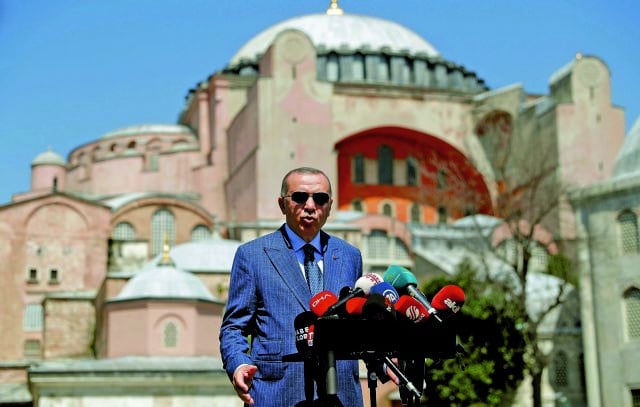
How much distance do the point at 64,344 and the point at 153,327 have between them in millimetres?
7870

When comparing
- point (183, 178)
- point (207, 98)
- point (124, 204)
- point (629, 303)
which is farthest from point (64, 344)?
point (629, 303)

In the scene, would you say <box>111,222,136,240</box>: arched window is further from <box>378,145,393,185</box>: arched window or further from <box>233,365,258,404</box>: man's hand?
<box>233,365,258,404</box>: man's hand

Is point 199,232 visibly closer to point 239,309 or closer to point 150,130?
point 150,130

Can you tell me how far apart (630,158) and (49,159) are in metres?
31.8

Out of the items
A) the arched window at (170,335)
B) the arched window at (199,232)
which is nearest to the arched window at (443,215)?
the arched window at (199,232)

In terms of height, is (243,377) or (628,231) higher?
(628,231)

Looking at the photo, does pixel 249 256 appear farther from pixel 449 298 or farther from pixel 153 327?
pixel 153 327

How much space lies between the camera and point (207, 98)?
46.8 metres

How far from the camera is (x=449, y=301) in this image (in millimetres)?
4453

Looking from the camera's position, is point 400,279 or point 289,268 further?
point 289,268

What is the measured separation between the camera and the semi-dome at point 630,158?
2828 cm

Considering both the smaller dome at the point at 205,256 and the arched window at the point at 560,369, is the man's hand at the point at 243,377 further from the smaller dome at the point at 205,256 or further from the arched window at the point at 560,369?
the smaller dome at the point at 205,256

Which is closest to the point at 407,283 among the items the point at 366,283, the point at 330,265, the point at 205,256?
the point at 366,283

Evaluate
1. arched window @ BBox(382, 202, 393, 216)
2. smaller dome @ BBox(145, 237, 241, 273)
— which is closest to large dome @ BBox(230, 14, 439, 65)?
arched window @ BBox(382, 202, 393, 216)
